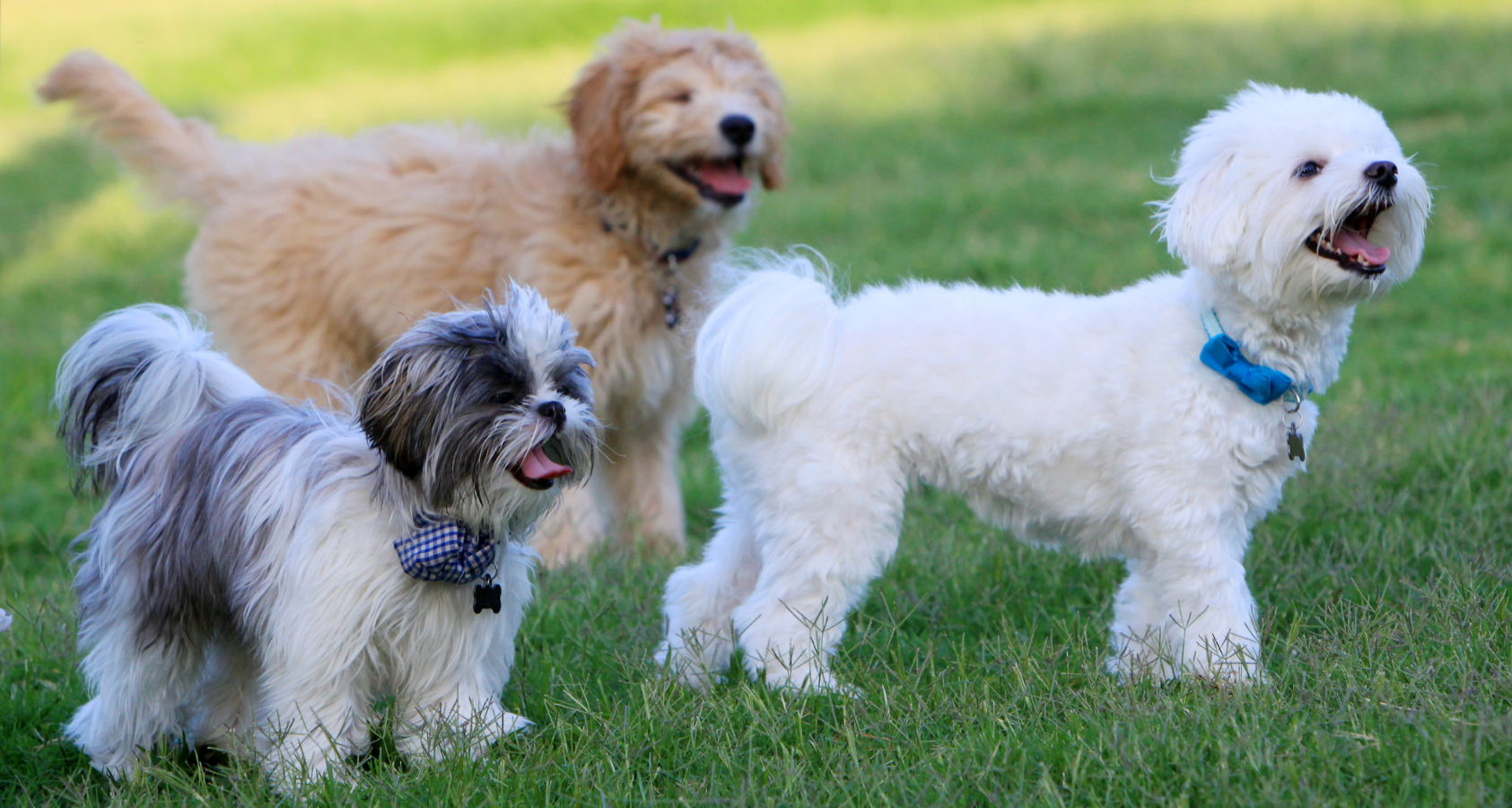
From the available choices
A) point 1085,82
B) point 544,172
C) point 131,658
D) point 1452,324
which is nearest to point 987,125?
point 1085,82

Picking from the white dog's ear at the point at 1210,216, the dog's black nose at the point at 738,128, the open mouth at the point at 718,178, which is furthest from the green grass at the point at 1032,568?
the dog's black nose at the point at 738,128

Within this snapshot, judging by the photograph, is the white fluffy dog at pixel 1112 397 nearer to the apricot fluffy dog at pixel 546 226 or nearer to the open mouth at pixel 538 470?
the open mouth at pixel 538 470

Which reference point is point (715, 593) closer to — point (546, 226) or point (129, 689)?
point (129, 689)

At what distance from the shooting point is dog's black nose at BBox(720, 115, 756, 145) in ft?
18.5

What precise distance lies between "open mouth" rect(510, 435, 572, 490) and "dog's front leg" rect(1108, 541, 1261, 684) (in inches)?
63.6

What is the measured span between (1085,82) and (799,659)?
44.4 feet

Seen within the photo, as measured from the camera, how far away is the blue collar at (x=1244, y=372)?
367cm

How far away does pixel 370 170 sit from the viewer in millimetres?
6156

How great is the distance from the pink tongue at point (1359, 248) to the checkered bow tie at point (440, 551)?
2372 millimetres

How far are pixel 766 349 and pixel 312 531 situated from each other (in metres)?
1.28

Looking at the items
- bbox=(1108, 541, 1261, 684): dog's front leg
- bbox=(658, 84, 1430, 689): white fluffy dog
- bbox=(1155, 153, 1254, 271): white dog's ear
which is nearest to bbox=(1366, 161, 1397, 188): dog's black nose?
bbox=(658, 84, 1430, 689): white fluffy dog

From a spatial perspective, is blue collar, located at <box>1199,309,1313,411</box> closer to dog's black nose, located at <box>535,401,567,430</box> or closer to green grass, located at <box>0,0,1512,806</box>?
green grass, located at <box>0,0,1512,806</box>

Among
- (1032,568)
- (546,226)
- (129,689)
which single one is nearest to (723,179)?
(546,226)

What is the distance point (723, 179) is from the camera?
19.0ft
